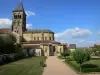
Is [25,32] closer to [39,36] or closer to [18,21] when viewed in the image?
[18,21]

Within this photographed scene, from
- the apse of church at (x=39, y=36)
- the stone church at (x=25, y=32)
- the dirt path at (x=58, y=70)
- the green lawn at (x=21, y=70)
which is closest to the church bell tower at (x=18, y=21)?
the stone church at (x=25, y=32)

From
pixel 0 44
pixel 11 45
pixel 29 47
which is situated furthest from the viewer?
pixel 29 47

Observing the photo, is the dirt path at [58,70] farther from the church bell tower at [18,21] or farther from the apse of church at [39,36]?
the church bell tower at [18,21]

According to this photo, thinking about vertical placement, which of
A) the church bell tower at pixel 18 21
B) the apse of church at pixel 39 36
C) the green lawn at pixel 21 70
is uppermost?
the church bell tower at pixel 18 21

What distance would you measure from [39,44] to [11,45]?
27.4 metres

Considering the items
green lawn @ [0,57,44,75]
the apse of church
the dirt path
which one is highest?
the apse of church

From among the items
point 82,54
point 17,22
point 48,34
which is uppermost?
point 17,22

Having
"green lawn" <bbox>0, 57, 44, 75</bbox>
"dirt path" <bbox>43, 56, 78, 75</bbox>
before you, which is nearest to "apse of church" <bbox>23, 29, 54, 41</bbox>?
"green lawn" <bbox>0, 57, 44, 75</bbox>

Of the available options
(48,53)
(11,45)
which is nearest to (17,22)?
(48,53)

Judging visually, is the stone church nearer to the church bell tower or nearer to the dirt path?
the church bell tower

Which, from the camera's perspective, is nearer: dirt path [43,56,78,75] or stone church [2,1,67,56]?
dirt path [43,56,78,75]

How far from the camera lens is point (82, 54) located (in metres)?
29.6

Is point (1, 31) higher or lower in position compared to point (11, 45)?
higher

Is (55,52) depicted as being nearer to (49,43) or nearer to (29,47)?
(49,43)
